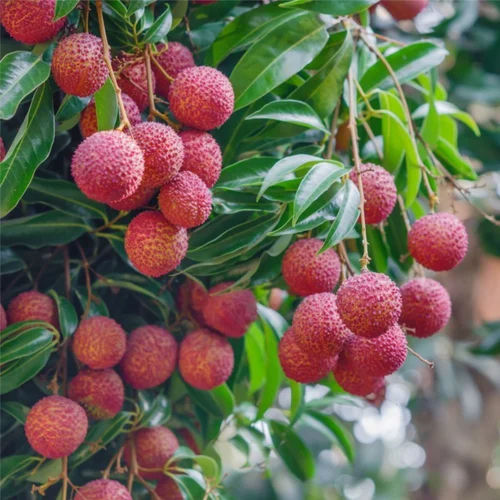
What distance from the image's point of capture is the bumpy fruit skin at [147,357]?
873 millimetres

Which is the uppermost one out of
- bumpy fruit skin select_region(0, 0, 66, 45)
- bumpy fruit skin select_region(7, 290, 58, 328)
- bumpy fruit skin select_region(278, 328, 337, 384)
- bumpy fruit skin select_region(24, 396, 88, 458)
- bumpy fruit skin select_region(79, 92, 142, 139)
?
bumpy fruit skin select_region(0, 0, 66, 45)

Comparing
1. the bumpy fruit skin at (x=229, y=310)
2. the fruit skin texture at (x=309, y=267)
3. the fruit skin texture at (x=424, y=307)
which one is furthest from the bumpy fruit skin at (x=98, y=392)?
the fruit skin texture at (x=424, y=307)

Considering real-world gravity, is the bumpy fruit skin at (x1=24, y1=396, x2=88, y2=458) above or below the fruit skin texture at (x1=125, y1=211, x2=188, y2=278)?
below

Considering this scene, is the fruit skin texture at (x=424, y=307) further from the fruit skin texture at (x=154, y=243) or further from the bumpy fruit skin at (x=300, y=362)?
the fruit skin texture at (x=154, y=243)

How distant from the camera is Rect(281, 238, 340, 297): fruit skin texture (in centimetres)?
79

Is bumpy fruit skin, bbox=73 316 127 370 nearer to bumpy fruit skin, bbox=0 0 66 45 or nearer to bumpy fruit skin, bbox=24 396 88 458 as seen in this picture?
bumpy fruit skin, bbox=24 396 88 458

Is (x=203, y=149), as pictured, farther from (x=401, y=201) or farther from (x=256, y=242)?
(x=401, y=201)

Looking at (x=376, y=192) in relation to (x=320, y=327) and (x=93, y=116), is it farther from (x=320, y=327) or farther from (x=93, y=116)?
(x=93, y=116)

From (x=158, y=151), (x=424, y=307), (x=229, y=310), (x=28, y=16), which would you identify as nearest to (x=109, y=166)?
(x=158, y=151)

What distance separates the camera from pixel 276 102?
0.81 m

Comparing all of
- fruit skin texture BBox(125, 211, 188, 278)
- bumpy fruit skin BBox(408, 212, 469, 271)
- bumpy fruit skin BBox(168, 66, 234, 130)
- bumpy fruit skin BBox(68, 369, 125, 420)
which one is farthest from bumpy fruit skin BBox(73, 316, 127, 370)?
bumpy fruit skin BBox(408, 212, 469, 271)

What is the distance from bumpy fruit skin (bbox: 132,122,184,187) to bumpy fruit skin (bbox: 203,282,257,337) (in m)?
0.19

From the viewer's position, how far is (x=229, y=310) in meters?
0.88

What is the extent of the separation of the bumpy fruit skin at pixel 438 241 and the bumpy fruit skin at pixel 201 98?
0.25 metres
